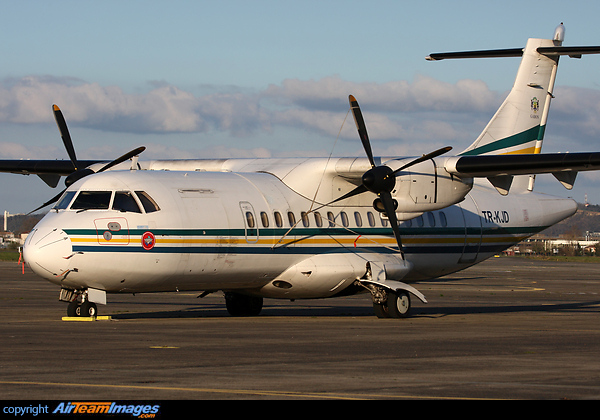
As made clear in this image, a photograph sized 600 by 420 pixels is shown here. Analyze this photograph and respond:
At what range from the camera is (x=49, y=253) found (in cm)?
1650

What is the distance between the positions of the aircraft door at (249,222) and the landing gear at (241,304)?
2580 mm

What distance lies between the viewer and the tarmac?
353 inches

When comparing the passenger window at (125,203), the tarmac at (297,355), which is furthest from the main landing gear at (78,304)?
the passenger window at (125,203)

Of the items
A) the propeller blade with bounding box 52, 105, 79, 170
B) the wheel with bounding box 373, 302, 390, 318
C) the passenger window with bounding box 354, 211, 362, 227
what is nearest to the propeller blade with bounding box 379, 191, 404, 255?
the passenger window with bounding box 354, 211, 362, 227

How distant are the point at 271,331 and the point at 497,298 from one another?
1607 centimetres

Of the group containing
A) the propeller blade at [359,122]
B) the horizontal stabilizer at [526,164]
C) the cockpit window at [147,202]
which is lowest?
the cockpit window at [147,202]

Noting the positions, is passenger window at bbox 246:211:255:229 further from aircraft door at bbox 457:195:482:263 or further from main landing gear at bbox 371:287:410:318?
aircraft door at bbox 457:195:482:263

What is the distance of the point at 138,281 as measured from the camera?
17422 millimetres

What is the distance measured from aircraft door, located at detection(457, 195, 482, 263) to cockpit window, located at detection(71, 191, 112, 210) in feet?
34.3

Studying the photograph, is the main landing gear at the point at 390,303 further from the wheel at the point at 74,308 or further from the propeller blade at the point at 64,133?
the propeller blade at the point at 64,133

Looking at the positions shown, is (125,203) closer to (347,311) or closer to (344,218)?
(344,218)

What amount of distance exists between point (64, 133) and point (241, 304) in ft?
21.6

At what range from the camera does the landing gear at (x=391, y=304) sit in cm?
2044

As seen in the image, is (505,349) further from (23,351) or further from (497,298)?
(497,298)
